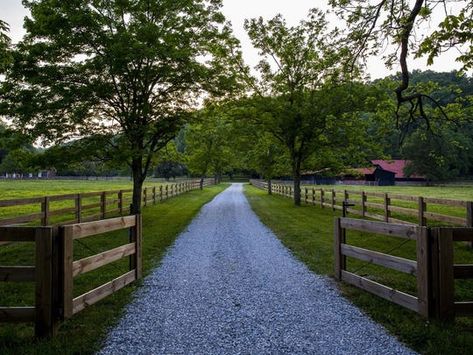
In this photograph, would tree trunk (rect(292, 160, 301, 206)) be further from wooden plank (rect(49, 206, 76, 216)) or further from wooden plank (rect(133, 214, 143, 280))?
wooden plank (rect(133, 214, 143, 280))

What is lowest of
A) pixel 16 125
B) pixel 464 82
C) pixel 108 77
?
pixel 16 125

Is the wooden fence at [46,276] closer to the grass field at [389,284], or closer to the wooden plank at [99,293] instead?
the wooden plank at [99,293]

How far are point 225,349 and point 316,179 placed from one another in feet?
221

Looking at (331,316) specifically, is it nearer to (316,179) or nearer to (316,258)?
(316,258)

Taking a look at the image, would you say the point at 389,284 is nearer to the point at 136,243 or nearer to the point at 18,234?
the point at 136,243

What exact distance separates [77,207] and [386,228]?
33.0 ft

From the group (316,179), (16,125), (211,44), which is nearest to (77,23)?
(16,125)

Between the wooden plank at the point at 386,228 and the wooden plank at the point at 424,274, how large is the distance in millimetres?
158

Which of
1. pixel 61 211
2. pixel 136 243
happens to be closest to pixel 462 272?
pixel 136 243

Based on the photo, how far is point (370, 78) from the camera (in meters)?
20.5

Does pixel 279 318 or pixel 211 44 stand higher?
pixel 211 44

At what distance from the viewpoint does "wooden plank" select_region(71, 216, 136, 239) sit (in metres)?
4.63

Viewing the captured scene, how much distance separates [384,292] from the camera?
518cm

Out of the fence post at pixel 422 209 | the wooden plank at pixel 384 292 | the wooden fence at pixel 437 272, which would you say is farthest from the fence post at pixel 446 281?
the fence post at pixel 422 209
